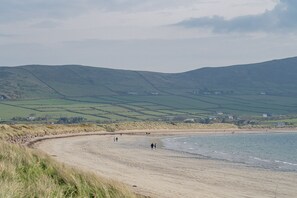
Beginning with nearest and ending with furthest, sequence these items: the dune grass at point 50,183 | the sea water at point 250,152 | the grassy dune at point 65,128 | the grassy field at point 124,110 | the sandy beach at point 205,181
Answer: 1. the dune grass at point 50,183
2. the sandy beach at point 205,181
3. the sea water at point 250,152
4. the grassy dune at point 65,128
5. the grassy field at point 124,110

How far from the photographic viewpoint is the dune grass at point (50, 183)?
1194 centimetres

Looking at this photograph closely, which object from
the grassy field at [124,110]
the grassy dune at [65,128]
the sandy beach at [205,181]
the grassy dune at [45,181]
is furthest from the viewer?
the grassy field at [124,110]

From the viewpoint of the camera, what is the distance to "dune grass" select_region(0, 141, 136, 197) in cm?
1194

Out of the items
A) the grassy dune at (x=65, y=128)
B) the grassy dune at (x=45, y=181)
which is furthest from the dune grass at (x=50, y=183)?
the grassy dune at (x=65, y=128)

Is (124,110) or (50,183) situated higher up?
(50,183)

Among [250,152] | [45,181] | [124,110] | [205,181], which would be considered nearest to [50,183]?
[45,181]

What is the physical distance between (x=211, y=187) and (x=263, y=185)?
346 centimetres

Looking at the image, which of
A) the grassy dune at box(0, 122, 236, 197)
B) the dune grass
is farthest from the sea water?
the dune grass

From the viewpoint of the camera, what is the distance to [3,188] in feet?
36.7

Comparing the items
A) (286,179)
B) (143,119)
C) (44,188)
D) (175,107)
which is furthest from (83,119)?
(44,188)

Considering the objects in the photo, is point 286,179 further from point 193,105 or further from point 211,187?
point 193,105

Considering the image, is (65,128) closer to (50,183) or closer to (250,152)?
(250,152)

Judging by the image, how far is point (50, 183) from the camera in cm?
1350

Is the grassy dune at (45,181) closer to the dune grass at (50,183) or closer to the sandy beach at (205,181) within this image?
the dune grass at (50,183)
